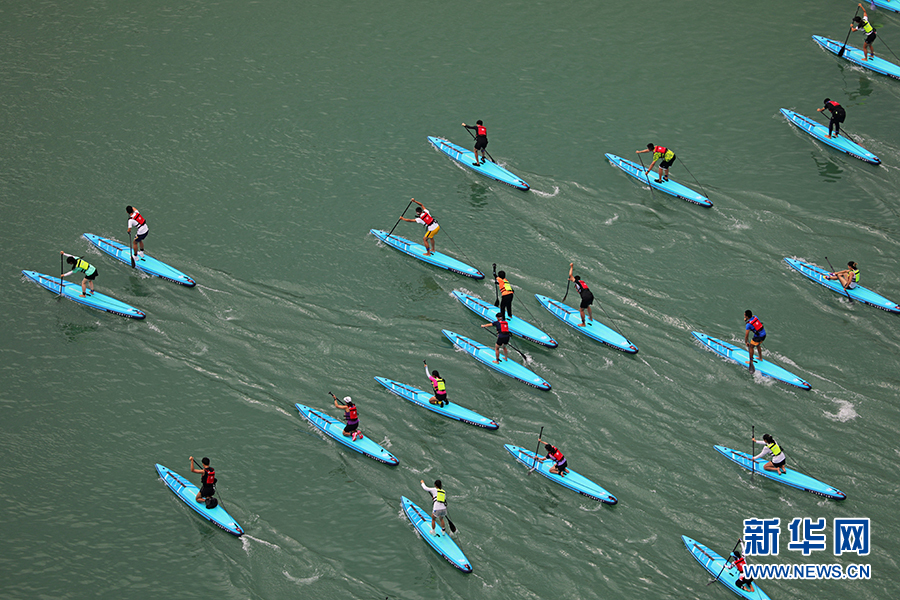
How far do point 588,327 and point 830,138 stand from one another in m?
18.6

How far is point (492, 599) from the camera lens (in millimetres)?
25719

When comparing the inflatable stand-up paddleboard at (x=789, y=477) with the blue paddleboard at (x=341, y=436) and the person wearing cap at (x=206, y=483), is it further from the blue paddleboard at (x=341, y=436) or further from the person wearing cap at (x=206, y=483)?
the person wearing cap at (x=206, y=483)

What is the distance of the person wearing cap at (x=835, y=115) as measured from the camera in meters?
42.2

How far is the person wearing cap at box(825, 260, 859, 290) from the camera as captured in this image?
35.1 meters

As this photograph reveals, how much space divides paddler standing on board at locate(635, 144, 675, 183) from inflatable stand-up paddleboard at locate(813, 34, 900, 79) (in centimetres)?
1565

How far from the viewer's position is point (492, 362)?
3288cm

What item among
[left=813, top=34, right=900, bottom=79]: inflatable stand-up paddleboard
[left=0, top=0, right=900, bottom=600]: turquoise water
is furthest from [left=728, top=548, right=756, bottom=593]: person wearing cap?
[left=813, top=34, right=900, bottom=79]: inflatable stand-up paddleboard

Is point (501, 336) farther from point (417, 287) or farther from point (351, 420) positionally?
point (351, 420)

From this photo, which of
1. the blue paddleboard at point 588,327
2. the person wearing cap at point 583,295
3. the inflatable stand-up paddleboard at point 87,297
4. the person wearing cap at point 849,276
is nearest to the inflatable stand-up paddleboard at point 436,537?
the blue paddleboard at point 588,327

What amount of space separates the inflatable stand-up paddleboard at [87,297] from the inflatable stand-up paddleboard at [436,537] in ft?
46.6

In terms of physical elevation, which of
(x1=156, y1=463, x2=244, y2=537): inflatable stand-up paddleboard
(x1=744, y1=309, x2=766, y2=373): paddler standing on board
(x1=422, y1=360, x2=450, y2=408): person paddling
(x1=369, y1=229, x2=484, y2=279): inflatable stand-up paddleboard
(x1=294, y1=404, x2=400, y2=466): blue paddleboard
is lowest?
(x1=156, y1=463, x2=244, y2=537): inflatable stand-up paddleboard

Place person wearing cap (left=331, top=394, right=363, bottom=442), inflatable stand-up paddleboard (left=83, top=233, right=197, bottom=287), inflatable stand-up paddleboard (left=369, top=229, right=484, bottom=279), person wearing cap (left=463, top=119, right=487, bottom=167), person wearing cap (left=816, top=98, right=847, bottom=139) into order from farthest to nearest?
person wearing cap (left=816, top=98, right=847, bottom=139) < person wearing cap (left=463, top=119, right=487, bottom=167) < inflatable stand-up paddleboard (left=369, top=229, right=484, bottom=279) < inflatable stand-up paddleboard (left=83, top=233, right=197, bottom=287) < person wearing cap (left=331, top=394, right=363, bottom=442)

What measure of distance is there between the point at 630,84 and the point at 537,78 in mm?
5134

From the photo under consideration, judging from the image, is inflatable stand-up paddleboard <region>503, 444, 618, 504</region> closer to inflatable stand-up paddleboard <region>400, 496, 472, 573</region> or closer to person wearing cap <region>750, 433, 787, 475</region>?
inflatable stand-up paddleboard <region>400, 496, 472, 573</region>
